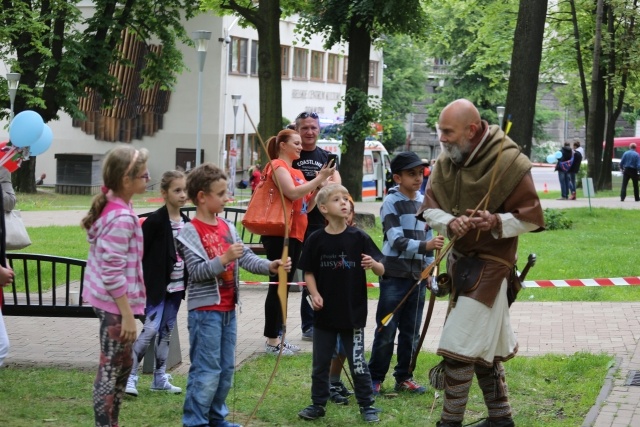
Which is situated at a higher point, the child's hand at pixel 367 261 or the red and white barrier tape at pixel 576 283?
the child's hand at pixel 367 261

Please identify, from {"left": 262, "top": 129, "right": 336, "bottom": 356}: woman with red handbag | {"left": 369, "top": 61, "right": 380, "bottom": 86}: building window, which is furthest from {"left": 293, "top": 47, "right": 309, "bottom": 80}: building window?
{"left": 262, "top": 129, "right": 336, "bottom": 356}: woman with red handbag

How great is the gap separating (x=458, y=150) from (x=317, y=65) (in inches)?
2325

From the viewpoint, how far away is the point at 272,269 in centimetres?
663

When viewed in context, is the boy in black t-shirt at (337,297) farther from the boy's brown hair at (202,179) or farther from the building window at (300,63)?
the building window at (300,63)

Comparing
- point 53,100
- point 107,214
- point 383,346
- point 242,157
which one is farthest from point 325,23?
point 242,157

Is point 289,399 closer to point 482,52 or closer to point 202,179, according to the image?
point 202,179

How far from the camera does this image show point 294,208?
932 centimetres

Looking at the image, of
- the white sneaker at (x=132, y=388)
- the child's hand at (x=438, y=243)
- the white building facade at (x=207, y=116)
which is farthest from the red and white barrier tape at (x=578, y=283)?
the white building facade at (x=207, y=116)

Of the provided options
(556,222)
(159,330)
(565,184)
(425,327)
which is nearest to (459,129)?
(425,327)

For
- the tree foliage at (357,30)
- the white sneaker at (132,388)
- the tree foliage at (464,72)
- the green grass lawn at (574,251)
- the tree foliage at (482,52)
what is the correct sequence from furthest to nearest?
1. the tree foliage at (464,72)
2. the tree foliage at (357,30)
3. the tree foliage at (482,52)
4. the green grass lawn at (574,251)
5. the white sneaker at (132,388)

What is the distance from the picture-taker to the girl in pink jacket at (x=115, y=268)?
5773mm

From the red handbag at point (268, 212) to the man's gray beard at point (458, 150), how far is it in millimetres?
2621

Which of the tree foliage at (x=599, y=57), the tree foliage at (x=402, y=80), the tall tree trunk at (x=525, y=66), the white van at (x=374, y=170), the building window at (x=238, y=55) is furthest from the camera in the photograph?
the tree foliage at (x=402, y=80)

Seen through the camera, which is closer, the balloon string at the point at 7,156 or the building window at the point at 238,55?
the balloon string at the point at 7,156
